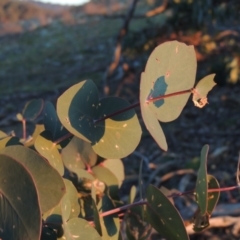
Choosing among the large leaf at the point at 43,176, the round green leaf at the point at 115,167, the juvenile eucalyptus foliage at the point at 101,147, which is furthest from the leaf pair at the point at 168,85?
the round green leaf at the point at 115,167

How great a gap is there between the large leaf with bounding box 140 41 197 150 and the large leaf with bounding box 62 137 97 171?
7.3 inches

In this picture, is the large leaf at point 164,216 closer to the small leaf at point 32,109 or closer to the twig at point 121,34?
the small leaf at point 32,109

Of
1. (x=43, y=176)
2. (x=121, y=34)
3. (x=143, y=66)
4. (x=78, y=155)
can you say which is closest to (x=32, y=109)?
(x=78, y=155)

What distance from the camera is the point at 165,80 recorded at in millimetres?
602

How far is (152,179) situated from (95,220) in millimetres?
1580

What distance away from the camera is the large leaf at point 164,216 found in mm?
594

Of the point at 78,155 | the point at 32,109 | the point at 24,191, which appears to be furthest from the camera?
the point at 32,109

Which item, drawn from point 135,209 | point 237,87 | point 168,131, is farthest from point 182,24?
point 135,209

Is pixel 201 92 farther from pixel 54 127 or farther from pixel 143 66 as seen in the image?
pixel 143 66

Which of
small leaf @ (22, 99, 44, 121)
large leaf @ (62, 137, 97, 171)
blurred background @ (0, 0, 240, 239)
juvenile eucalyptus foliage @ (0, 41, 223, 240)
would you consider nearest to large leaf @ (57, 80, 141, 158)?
juvenile eucalyptus foliage @ (0, 41, 223, 240)

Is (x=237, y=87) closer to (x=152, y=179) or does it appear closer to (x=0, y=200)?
(x=152, y=179)

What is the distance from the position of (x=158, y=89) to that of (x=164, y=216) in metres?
0.14

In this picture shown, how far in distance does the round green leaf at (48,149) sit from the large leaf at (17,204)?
120 millimetres

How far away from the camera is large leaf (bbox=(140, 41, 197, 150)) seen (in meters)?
0.57
